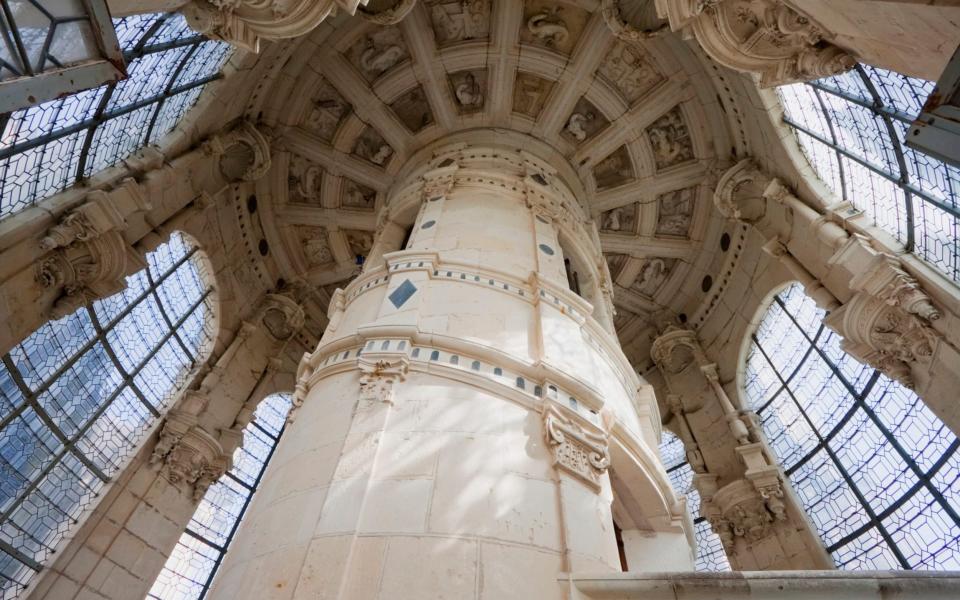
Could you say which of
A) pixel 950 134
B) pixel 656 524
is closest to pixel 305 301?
pixel 656 524

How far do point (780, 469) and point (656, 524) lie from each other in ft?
20.1

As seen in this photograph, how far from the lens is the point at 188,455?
415 inches

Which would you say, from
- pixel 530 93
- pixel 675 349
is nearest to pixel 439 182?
pixel 530 93

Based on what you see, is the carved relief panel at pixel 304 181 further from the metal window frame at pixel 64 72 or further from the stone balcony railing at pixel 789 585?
the stone balcony railing at pixel 789 585

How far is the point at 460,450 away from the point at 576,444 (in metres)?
1.11

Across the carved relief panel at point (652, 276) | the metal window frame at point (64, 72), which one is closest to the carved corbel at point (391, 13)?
the metal window frame at point (64, 72)

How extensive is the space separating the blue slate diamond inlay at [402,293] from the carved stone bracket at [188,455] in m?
6.78

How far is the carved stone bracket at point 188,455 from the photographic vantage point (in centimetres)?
1027

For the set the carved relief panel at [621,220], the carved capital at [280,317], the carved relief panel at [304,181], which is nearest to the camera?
the carved relief panel at [304,181]

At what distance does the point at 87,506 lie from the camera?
346 inches

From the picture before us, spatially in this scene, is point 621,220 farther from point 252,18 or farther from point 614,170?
point 252,18

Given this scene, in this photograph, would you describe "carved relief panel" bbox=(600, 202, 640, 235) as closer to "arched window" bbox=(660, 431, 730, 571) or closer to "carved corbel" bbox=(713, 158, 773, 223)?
"carved corbel" bbox=(713, 158, 773, 223)

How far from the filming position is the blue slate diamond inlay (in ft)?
20.8

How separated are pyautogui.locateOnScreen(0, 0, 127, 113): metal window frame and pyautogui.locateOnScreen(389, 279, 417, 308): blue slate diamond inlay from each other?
350 centimetres
